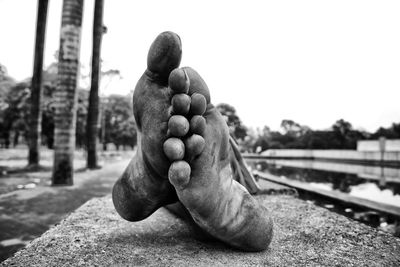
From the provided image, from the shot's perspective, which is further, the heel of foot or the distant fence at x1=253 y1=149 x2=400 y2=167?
the distant fence at x1=253 y1=149 x2=400 y2=167

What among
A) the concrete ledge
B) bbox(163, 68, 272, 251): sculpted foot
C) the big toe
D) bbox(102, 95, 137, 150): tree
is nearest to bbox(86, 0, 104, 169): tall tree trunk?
the concrete ledge

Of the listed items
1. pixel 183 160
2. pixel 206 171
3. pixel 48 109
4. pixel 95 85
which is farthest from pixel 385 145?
pixel 48 109

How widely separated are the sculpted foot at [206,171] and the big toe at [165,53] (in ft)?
0.29

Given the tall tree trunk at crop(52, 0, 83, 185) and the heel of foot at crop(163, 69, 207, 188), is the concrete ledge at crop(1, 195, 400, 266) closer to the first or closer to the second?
the heel of foot at crop(163, 69, 207, 188)

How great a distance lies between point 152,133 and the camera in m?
1.66

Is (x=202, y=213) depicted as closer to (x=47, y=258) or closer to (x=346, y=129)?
(x=47, y=258)

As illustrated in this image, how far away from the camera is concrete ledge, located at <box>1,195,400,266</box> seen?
76.0 inches

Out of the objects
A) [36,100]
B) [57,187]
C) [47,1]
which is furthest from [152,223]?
[47,1]

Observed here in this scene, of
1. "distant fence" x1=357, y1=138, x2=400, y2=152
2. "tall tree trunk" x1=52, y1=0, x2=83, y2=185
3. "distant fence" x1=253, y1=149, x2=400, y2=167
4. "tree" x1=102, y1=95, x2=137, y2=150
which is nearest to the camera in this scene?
"tall tree trunk" x1=52, y1=0, x2=83, y2=185

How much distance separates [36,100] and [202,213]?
29.7ft

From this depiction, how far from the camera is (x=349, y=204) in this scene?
480 centimetres

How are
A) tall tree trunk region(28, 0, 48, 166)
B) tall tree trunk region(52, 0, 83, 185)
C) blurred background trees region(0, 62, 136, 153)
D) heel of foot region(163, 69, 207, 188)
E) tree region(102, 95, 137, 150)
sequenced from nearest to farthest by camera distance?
1. heel of foot region(163, 69, 207, 188)
2. tall tree trunk region(52, 0, 83, 185)
3. tall tree trunk region(28, 0, 48, 166)
4. blurred background trees region(0, 62, 136, 153)
5. tree region(102, 95, 137, 150)

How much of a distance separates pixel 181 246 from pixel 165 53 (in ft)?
4.57

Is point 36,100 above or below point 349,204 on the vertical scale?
above
